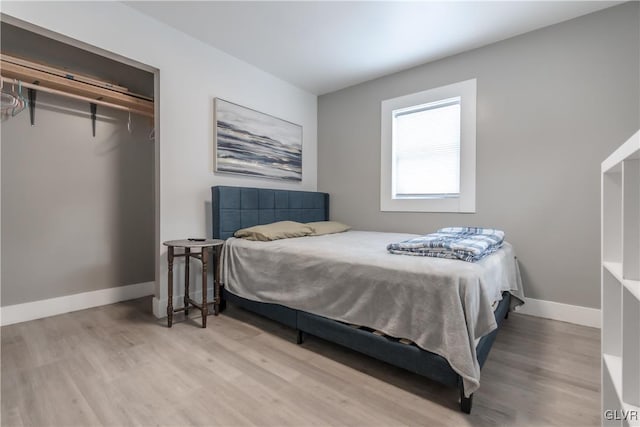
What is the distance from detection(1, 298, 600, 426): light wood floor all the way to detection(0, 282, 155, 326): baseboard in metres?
0.13

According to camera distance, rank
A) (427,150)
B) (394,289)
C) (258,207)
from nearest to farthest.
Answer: (394,289) < (258,207) < (427,150)

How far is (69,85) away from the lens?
2.29 m

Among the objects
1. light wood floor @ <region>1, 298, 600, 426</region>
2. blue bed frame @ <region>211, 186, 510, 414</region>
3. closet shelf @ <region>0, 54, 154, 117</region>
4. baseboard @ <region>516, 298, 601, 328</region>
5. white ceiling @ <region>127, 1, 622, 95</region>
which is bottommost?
light wood floor @ <region>1, 298, 600, 426</region>

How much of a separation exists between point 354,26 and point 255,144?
4.98ft

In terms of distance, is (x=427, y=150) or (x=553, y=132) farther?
(x=427, y=150)

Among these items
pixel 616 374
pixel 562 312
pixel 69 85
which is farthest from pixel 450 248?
pixel 69 85

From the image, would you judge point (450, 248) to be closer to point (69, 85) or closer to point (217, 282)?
point (217, 282)

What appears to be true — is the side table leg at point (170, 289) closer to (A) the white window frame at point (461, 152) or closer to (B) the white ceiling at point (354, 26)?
(B) the white ceiling at point (354, 26)

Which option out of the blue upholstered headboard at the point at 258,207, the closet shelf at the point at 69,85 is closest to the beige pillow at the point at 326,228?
the blue upholstered headboard at the point at 258,207

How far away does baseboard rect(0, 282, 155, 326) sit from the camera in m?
2.26

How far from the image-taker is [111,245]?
2.89 metres

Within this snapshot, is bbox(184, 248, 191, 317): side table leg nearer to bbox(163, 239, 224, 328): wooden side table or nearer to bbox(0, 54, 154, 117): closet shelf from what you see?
bbox(163, 239, 224, 328): wooden side table

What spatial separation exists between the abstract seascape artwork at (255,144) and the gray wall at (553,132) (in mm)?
1689

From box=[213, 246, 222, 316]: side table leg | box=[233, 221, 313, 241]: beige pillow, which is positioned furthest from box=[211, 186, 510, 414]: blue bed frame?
box=[233, 221, 313, 241]: beige pillow
